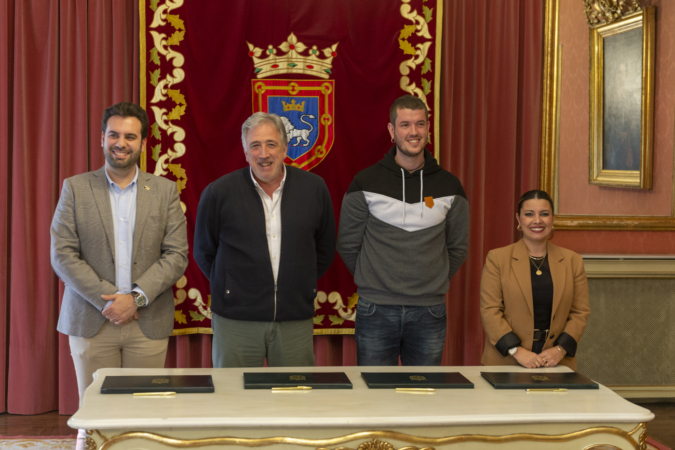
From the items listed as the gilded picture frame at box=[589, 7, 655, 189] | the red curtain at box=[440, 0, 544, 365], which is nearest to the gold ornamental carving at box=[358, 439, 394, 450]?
the red curtain at box=[440, 0, 544, 365]

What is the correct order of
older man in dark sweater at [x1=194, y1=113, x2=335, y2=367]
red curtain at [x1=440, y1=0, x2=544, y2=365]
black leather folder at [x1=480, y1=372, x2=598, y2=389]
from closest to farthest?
black leather folder at [x1=480, y1=372, x2=598, y2=389] → older man in dark sweater at [x1=194, y1=113, x2=335, y2=367] → red curtain at [x1=440, y1=0, x2=544, y2=365]

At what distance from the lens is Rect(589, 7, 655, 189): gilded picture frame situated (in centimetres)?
358

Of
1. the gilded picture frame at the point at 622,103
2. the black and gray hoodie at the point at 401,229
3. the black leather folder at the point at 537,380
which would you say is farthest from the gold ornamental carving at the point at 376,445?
the gilded picture frame at the point at 622,103

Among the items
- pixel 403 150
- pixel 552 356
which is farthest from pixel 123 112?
pixel 552 356

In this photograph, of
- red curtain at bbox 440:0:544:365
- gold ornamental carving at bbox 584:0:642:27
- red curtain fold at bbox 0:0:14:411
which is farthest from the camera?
gold ornamental carving at bbox 584:0:642:27

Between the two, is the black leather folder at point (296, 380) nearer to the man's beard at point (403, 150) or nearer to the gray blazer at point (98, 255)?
the gray blazer at point (98, 255)

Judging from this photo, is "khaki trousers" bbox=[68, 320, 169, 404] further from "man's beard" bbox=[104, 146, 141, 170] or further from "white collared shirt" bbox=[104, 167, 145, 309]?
"man's beard" bbox=[104, 146, 141, 170]

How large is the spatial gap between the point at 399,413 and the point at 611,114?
110 inches

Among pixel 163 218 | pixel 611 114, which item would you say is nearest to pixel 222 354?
pixel 163 218

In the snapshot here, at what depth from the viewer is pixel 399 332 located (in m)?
2.57

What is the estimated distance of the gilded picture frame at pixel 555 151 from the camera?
138 inches

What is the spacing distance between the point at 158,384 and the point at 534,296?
1525 millimetres

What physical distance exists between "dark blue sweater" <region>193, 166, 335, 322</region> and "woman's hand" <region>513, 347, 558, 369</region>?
84 centimetres

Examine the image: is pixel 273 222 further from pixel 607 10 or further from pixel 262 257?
pixel 607 10
